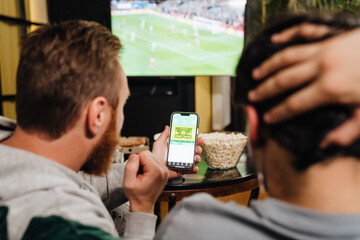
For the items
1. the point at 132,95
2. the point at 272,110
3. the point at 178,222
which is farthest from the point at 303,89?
the point at 132,95

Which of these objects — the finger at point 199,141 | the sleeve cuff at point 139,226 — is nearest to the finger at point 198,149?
the finger at point 199,141

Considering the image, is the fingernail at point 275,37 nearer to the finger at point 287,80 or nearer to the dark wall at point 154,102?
the finger at point 287,80

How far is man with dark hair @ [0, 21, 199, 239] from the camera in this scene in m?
0.62

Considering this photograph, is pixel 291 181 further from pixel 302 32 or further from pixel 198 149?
pixel 198 149

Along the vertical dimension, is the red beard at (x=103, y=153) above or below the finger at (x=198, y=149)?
above

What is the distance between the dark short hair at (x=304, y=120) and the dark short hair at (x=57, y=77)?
Result: 433mm

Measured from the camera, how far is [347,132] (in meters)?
0.42

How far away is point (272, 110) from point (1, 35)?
2.61m

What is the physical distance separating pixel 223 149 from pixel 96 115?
0.68 metres

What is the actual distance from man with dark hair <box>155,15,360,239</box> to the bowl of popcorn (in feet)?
2.64

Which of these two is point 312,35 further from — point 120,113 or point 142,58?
point 142,58

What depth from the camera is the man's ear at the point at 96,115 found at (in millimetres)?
796

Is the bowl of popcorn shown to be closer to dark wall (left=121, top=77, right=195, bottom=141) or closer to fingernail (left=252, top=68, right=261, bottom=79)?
fingernail (left=252, top=68, right=261, bottom=79)

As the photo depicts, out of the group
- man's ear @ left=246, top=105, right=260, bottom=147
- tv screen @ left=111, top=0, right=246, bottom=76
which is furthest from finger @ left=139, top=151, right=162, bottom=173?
tv screen @ left=111, top=0, right=246, bottom=76
